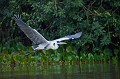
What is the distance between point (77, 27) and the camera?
17812 millimetres

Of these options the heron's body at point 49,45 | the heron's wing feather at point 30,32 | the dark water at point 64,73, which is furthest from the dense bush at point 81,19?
the dark water at point 64,73

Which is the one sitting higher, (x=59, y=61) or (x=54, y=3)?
(x=54, y=3)

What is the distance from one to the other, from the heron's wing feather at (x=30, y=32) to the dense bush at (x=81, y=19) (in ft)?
9.50

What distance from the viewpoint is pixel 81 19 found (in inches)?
695

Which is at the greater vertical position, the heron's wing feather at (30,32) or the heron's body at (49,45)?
the heron's wing feather at (30,32)

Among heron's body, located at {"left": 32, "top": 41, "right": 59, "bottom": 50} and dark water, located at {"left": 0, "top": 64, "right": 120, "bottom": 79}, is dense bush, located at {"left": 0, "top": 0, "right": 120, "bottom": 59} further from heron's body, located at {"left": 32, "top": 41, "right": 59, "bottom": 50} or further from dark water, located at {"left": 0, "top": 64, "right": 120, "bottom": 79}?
dark water, located at {"left": 0, "top": 64, "right": 120, "bottom": 79}

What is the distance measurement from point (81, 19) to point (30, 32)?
407 cm

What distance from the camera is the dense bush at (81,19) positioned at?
56.9 ft

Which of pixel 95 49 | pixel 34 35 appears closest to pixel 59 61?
pixel 95 49

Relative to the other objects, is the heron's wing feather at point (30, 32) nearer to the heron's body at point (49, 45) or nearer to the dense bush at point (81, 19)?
the heron's body at point (49, 45)

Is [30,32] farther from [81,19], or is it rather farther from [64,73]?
[81,19]

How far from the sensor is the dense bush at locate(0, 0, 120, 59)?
17328 mm

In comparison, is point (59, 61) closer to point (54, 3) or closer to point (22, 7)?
point (54, 3)

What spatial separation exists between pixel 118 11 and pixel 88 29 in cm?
126
